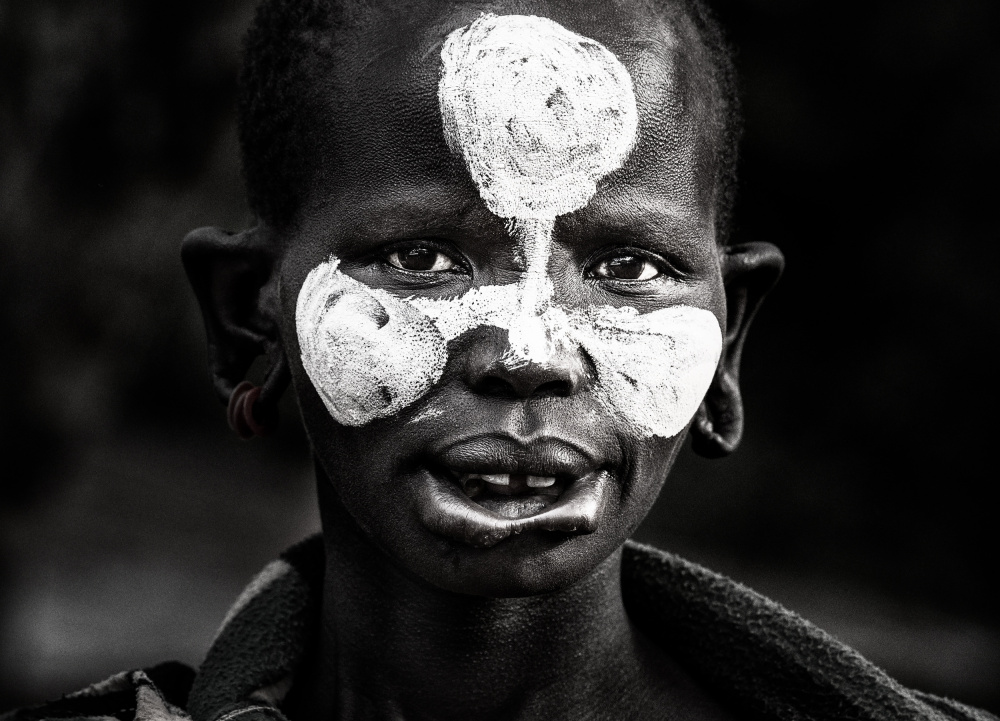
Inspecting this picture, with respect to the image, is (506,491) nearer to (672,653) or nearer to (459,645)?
(459,645)

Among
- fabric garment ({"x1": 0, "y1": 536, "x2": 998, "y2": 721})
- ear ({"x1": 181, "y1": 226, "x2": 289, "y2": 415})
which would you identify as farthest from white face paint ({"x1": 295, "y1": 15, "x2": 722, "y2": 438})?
fabric garment ({"x1": 0, "y1": 536, "x2": 998, "y2": 721})

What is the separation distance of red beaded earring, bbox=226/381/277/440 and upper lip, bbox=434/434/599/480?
470 mm

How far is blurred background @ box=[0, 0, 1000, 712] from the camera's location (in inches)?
152

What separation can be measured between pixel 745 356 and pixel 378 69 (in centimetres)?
231

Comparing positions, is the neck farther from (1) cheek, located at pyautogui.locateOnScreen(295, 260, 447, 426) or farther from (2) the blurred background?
(2) the blurred background

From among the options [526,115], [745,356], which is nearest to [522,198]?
[526,115]

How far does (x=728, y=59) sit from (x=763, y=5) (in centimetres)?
159

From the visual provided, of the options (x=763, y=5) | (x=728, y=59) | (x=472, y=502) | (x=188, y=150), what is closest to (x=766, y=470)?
(x=763, y=5)

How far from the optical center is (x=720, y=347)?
2.20m

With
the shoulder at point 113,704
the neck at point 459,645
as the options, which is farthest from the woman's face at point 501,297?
the shoulder at point 113,704

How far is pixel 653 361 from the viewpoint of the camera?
2074 millimetres

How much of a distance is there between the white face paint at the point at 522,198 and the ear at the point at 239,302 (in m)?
0.24

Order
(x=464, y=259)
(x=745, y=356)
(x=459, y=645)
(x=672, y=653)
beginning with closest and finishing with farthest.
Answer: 1. (x=464, y=259)
2. (x=459, y=645)
3. (x=672, y=653)
4. (x=745, y=356)

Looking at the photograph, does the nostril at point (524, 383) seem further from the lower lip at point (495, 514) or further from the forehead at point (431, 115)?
the forehead at point (431, 115)
